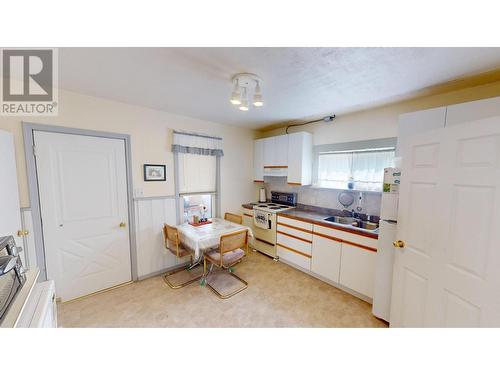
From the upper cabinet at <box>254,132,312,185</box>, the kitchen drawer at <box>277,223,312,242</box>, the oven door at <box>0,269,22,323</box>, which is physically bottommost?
the kitchen drawer at <box>277,223,312,242</box>

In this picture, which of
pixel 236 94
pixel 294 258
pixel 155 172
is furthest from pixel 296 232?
pixel 155 172

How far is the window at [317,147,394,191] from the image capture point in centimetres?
236

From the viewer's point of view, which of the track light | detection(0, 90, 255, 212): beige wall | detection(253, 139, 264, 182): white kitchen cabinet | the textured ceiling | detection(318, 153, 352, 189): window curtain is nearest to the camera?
the textured ceiling

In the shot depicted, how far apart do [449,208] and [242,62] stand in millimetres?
1736

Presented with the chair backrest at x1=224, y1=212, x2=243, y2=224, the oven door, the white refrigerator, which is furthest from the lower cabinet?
the oven door

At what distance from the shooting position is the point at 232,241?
220 centimetres

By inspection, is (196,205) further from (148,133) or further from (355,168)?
(355,168)

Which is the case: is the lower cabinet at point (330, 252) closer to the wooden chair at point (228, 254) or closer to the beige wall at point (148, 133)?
the wooden chair at point (228, 254)

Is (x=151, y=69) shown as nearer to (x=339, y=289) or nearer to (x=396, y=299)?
(x=396, y=299)

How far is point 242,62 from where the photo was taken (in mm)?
1351

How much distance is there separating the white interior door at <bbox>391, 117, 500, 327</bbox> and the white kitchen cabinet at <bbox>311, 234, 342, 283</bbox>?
75cm

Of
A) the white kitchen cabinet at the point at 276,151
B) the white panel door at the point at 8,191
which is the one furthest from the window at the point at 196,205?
the white panel door at the point at 8,191

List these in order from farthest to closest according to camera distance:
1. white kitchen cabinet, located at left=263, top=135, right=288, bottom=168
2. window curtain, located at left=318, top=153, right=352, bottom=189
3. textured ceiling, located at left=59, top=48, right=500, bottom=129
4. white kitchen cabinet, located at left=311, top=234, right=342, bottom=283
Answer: white kitchen cabinet, located at left=263, top=135, right=288, bottom=168 < window curtain, located at left=318, top=153, right=352, bottom=189 < white kitchen cabinet, located at left=311, top=234, right=342, bottom=283 < textured ceiling, located at left=59, top=48, right=500, bottom=129

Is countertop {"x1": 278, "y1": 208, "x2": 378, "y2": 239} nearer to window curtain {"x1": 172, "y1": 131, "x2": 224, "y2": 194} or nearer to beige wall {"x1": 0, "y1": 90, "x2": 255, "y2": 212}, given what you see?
beige wall {"x1": 0, "y1": 90, "x2": 255, "y2": 212}
